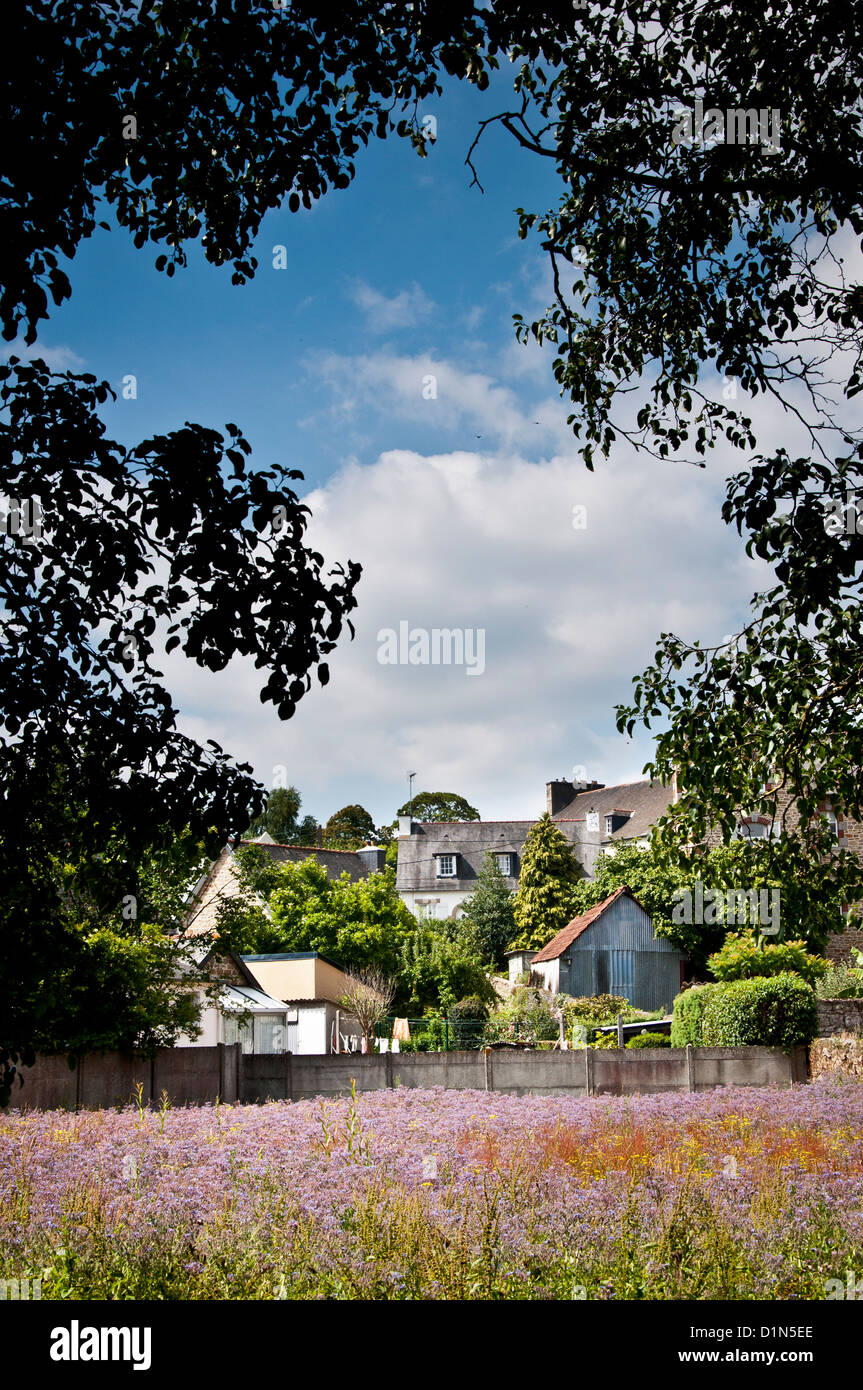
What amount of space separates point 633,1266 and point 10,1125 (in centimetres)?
894

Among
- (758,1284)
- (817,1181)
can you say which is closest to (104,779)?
(758,1284)

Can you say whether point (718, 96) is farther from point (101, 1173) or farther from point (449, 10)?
point (101, 1173)

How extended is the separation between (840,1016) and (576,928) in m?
20.8

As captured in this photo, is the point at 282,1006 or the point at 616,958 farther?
the point at 616,958

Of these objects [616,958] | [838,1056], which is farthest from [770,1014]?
[616,958]

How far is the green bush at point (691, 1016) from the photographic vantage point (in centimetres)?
2417

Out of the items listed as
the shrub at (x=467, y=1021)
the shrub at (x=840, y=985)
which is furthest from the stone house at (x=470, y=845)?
the shrub at (x=840, y=985)

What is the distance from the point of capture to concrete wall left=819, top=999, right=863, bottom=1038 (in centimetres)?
2316

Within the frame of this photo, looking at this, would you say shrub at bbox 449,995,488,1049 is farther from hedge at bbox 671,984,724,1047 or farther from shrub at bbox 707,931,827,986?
shrub at bbox 707,931,827,986

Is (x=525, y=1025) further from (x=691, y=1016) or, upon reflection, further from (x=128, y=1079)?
(x=128, y=1079)

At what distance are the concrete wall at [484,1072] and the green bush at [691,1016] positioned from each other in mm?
1926

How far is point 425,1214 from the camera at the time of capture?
7.35 meters

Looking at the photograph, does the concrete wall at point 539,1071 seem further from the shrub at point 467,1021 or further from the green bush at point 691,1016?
the shrub at point 467,1021
